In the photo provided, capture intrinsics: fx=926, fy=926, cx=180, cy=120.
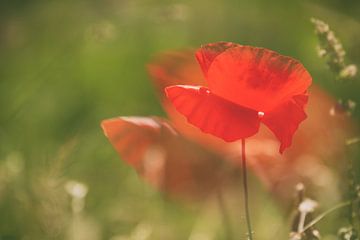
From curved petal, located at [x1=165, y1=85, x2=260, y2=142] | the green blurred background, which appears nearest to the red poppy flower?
curved petal, located at [x1=165, y1=85, x2=260, y2=142]

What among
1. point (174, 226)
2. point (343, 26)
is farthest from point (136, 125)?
point (343, 26)

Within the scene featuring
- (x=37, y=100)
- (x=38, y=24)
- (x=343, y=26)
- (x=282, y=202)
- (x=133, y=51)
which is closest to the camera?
(x=282, y=202)

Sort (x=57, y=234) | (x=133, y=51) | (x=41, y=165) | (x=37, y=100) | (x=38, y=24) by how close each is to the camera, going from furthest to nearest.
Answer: (x=38, y=24) < (x=133, y=51) < (x=37, y=100) < (x=41, y=165) < (x=57, y=234)

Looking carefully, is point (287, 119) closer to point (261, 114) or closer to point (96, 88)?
point (261, 114)

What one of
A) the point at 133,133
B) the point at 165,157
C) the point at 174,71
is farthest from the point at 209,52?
the point at 174,71

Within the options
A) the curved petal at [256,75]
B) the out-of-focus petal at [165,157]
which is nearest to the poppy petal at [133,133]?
the out-of-focus petal at [165,157]

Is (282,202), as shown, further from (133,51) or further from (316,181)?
(133,51)

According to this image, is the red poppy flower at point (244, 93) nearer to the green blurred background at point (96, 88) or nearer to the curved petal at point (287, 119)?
the curved petal at point (287, 119)
